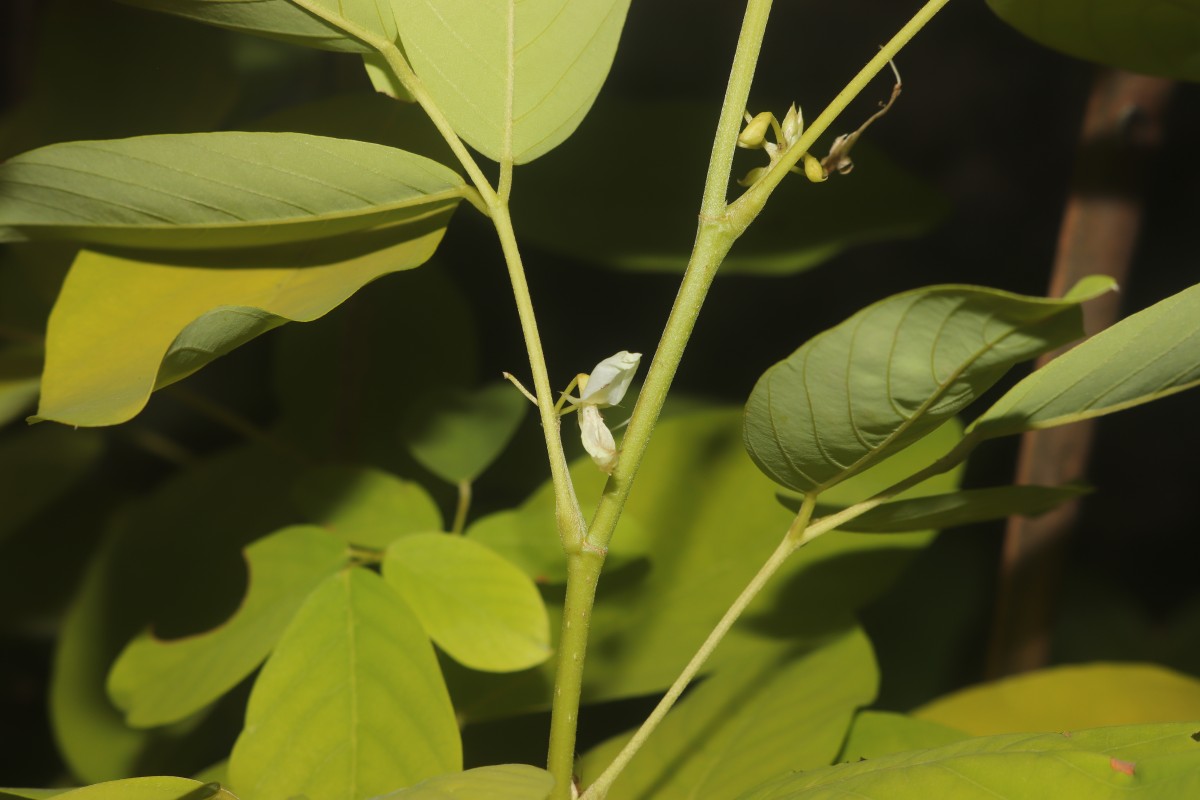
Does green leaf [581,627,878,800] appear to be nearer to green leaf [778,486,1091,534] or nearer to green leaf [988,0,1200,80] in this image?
green leaf [778,486,1091,534]

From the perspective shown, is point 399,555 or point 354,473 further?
point 354,473

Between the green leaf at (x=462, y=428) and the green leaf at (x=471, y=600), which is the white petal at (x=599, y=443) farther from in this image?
the green leaf at (x=462, y=428)

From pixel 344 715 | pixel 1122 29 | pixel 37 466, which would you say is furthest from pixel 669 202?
pixel 37 466

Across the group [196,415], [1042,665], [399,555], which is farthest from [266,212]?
[196,415]

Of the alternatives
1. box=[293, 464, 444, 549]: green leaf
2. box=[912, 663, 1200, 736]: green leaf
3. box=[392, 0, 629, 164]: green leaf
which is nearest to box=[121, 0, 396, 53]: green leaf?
box=[392, 0, 629, 164]: green leaf

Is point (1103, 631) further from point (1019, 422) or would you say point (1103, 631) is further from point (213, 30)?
point (213, 30)

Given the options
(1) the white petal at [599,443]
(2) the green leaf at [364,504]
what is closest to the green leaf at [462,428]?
(2) the green leaf at [364,504]

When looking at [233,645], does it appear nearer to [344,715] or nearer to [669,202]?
[344,715]
